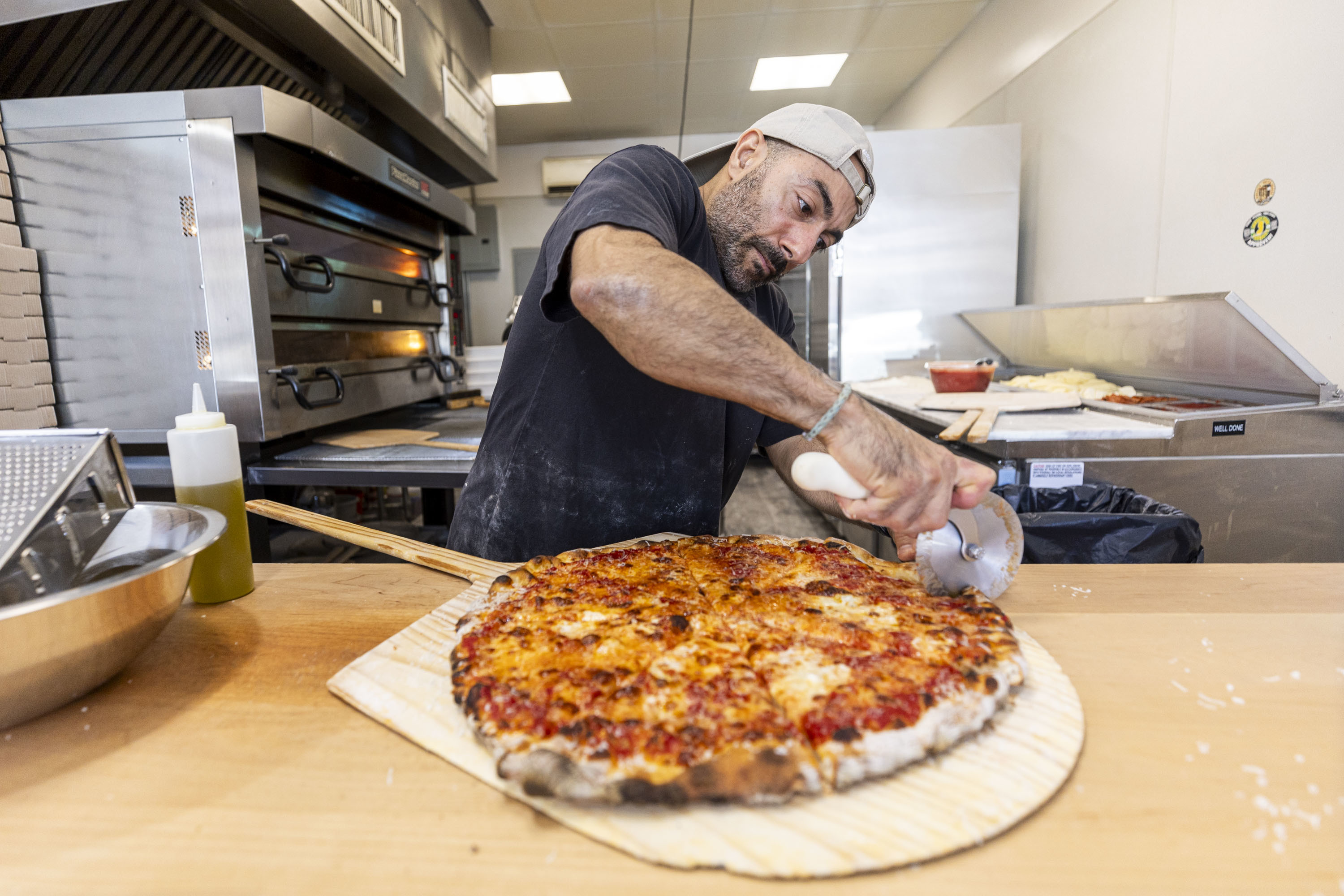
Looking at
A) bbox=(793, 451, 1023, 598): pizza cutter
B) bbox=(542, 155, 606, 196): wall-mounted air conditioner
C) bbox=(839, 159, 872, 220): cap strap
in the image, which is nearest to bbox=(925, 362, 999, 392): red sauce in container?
bbox=(839, 159, 872, 220): cap strap

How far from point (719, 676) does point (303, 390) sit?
5.99 feet

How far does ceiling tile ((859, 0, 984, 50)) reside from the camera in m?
4.25

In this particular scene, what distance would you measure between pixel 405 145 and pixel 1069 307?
3127 millimetres

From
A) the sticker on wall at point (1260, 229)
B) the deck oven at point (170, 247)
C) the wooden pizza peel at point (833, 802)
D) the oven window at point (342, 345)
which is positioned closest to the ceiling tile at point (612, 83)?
the oven window at point (342, 345)

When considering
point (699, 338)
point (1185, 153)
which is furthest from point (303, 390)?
point (1185, 153)

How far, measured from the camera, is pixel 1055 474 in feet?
6.50

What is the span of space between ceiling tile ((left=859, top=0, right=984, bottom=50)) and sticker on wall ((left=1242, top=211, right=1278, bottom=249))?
2.65 meters

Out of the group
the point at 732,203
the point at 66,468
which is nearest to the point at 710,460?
the point at 732,203

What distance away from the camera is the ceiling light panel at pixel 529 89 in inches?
204

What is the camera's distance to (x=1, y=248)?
68.1 inches

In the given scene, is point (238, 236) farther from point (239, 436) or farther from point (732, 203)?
point (732, 203)

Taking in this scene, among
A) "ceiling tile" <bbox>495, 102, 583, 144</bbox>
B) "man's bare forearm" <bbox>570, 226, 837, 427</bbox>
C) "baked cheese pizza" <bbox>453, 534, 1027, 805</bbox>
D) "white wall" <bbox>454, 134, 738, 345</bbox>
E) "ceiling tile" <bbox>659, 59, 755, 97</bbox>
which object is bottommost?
"baked cheese pizza" <bbox>453, 534, 1027, 805</bbox>

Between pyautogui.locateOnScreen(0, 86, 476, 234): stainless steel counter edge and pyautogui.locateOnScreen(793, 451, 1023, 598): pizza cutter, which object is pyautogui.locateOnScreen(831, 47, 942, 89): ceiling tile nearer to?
Answer: pyautogui.locateOnScreen(0, 86, 476, 234): stainless steel counter edge

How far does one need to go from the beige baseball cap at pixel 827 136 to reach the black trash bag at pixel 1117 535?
3.01ft
